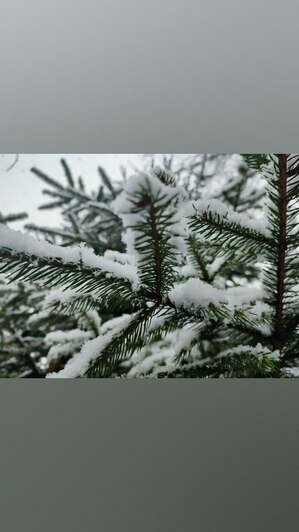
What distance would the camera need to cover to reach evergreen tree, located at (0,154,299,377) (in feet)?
1.40

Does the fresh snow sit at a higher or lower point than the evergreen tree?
lower

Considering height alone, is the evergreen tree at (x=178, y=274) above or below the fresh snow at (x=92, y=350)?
above

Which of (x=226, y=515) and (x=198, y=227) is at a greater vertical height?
(x=198, y=227)

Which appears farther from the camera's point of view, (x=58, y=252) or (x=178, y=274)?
(x=178, y=274)

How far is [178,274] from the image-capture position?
0.56 m

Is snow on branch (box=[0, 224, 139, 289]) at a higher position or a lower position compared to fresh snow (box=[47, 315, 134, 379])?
higher

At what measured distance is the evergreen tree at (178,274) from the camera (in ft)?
1.40

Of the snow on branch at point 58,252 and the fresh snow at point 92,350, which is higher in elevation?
the snow on branch at point 58,252

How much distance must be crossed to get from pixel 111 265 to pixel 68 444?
0.30 meters
